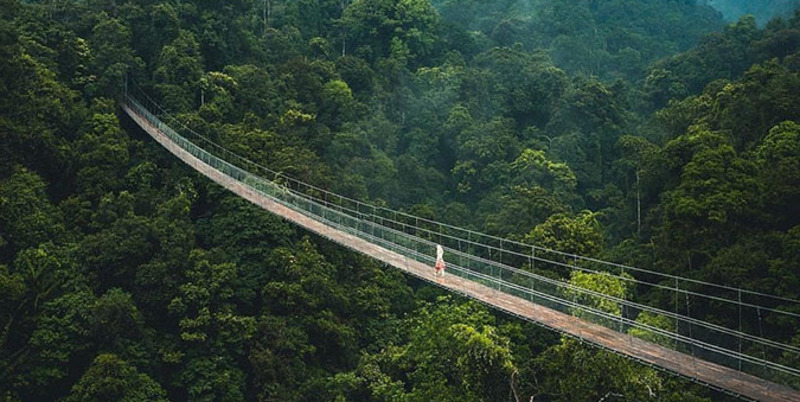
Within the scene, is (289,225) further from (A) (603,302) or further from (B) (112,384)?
(A) (603,302)

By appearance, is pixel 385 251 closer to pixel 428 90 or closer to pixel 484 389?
pixel 484 389

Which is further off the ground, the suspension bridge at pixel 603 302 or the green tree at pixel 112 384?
the suspension bridge at pixel 603 302

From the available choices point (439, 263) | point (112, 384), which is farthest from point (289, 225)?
point (439, 263)

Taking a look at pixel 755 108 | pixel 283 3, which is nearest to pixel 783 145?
pixel 755 108

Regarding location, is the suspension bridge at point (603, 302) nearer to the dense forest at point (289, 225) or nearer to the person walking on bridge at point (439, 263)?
the person walking on bridge at point (439, 263)

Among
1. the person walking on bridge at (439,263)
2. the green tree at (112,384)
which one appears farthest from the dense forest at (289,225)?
the person walking on bridge at (439,263)

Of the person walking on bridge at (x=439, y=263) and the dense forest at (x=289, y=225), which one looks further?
the dense forest at (x=289, y=225)
